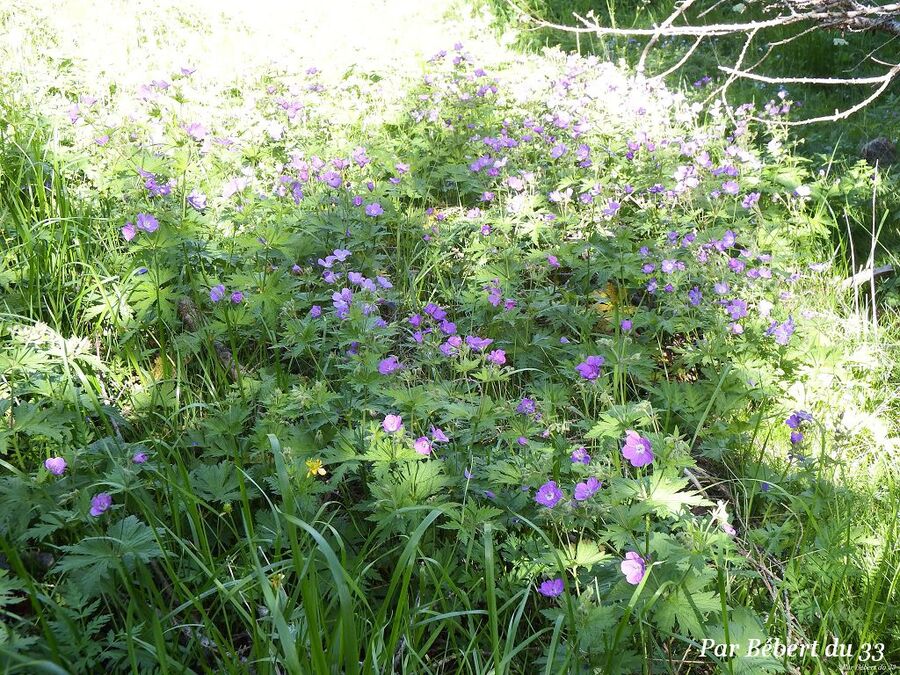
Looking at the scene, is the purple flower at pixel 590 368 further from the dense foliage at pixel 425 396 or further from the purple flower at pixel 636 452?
the purple flower at pixel 636 452

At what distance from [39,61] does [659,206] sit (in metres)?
4.05

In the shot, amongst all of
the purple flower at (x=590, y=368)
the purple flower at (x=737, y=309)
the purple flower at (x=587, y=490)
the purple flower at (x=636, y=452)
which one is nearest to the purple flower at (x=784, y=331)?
the purple flower at (x=737, y=309)

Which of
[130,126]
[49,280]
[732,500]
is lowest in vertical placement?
[732,500]

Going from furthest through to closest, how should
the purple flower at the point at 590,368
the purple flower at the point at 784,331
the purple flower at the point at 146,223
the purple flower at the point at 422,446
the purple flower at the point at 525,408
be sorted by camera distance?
the purple flower at the point at 146,223, the purple flower at the point at 784,331, the purple flower at the point at 590,368, the purple flower at the point at 525,408, the purple flower at the point at 422,446

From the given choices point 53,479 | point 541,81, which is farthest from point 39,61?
point 53,479

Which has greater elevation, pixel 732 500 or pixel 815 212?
pixel 815 212

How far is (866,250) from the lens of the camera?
3512 millimetres

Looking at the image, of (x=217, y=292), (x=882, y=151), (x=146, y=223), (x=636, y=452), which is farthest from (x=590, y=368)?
(x=882, y=151)

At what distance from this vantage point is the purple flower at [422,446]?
1.86 metres

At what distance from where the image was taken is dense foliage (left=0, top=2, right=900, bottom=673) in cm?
156

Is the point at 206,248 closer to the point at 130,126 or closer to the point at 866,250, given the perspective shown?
the point at 130,126

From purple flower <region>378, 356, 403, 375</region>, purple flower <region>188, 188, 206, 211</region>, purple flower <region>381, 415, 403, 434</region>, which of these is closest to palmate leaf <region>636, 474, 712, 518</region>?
purple flower <region>381, 415, 403, 434</region>

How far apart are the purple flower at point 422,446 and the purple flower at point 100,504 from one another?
0.74 m

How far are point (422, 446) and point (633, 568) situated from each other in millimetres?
605
